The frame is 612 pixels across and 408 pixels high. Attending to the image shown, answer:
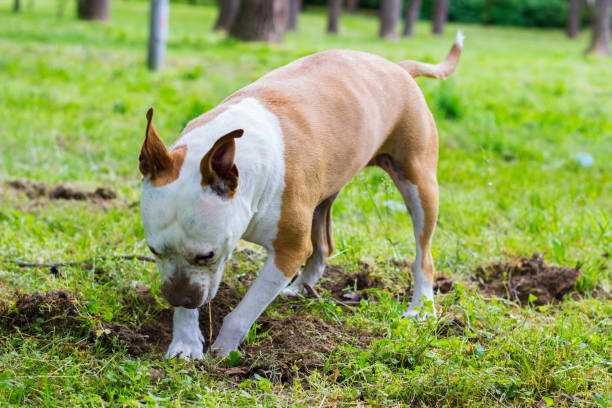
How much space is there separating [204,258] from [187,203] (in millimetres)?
257

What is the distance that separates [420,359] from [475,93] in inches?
278

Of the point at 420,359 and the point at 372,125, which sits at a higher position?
the point at 372,125

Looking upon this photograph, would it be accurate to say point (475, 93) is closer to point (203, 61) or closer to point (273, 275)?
point (203, 61)

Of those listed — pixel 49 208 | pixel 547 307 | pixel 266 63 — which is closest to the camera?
pixel 547 307

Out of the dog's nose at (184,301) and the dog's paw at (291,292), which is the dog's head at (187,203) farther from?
the dog's paw at (291,292)

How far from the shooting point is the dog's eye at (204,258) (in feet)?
8.75

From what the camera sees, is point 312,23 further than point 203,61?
Yes

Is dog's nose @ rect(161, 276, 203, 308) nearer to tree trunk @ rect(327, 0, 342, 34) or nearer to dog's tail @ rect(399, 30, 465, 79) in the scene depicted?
dog's tail @ rect(399, 30, 465, 79)

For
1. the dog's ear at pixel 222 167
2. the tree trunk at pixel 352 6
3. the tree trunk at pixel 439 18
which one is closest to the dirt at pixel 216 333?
the dog's ear at pixel 222 167

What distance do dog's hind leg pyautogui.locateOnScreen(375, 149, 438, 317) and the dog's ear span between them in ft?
4.22

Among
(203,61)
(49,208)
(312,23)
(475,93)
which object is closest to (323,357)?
(49,208)

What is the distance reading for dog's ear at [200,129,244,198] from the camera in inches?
99.3

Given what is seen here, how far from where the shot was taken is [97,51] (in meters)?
11.2

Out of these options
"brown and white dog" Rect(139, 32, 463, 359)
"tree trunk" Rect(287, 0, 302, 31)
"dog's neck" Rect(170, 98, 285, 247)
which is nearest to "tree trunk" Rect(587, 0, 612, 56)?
"tree trunk" Rect(287, 0, 302, 31)
